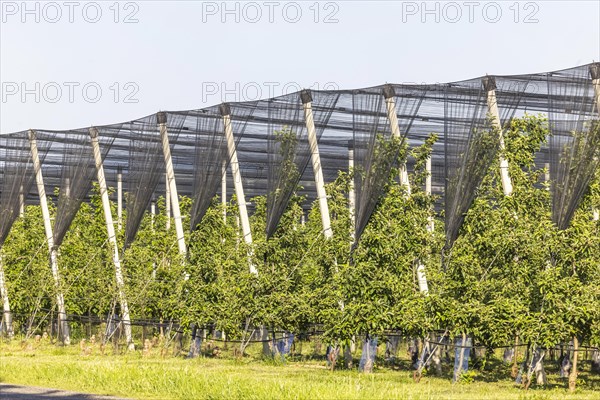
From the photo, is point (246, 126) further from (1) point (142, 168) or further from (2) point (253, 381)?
(2) point (253, 381)

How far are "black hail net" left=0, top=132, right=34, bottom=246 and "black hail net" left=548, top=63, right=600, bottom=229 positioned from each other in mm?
18306

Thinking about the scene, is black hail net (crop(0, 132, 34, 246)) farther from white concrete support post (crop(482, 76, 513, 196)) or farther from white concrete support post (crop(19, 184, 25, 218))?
white concrete support post (crop(482, 76, 513, 196))

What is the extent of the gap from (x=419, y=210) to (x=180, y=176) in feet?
53.3

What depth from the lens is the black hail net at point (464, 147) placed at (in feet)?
73.9

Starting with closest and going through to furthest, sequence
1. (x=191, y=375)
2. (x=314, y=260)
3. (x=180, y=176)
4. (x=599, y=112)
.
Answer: (x=191, y=375), (x=599, y=112), (x=314, y=260), (x=180, y=176)

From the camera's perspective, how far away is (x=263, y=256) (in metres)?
27.0

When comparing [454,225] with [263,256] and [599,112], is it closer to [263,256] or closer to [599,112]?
[599,112]

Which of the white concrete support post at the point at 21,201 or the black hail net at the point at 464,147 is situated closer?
the black hail net at the point at 464,147

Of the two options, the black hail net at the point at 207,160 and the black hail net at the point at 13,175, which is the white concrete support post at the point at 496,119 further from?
the black hail net at the point at 13,175

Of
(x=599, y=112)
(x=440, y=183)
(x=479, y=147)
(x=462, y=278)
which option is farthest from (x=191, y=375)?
(x=440, y=183)

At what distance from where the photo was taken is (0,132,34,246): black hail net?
34.6 meters

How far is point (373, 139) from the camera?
24047mm

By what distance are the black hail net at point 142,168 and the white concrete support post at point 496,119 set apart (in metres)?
10.7

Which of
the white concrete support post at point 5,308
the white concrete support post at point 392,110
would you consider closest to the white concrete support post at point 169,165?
the white concrete support post at point 5,308
